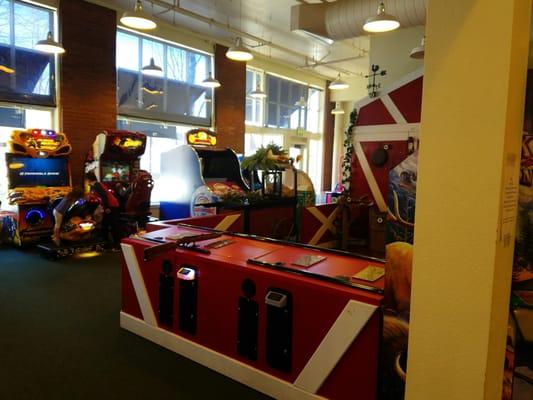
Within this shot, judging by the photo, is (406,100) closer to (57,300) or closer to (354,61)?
(354,61)

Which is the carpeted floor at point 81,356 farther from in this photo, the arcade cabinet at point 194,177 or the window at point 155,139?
the window at point 155,139

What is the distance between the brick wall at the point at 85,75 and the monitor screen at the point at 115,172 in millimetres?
974

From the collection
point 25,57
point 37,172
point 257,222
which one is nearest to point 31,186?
point 37,172

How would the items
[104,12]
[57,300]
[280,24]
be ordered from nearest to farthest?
[57,300] → [104,12] → [280,24]

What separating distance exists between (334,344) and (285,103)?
37.6 feet

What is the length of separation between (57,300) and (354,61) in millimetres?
10222

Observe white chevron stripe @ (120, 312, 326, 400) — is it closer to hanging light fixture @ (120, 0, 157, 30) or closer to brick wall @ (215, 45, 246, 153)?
hanging light fixture @ (120, 0, 157, 30)

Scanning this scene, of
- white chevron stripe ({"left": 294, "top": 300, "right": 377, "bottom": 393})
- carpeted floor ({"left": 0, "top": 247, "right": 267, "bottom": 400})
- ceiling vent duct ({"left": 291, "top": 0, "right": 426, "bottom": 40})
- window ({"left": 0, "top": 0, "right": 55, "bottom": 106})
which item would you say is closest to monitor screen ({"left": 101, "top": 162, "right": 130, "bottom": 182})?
window ({"left": 0, "top": 0, "right": 55, "bottom": 106})

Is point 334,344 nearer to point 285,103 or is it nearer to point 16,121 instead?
point 16,121

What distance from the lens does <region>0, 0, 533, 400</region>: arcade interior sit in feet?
4.35

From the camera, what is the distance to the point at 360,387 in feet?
6.81

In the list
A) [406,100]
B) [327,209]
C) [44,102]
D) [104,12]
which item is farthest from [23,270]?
[406,100]

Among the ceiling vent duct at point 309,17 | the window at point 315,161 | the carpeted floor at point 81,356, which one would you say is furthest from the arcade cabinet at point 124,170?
the window at point 315,161

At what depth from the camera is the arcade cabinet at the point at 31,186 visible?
5961 mm
